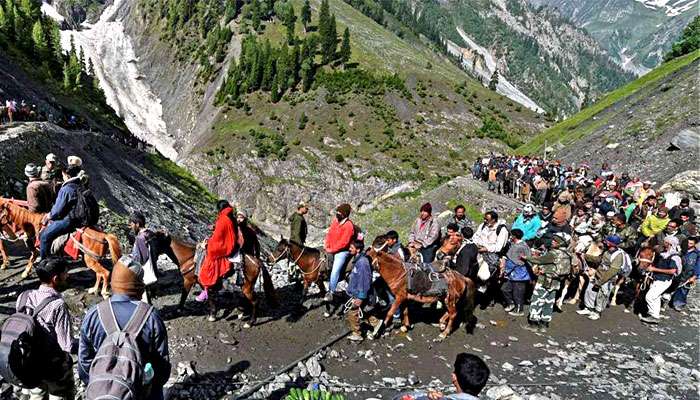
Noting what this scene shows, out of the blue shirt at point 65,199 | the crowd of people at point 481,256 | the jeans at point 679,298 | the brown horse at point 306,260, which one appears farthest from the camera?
the jeans at point 679,298

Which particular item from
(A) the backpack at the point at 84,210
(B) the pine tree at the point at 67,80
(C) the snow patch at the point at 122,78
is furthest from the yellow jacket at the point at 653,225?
(C) the snow patch at the point at 122,78

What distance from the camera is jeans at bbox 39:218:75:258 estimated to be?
32.8 feet

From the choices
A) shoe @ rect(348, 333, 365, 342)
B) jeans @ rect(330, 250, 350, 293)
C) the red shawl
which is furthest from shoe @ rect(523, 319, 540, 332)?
the red shawl

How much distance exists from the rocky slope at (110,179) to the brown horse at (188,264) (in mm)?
7250

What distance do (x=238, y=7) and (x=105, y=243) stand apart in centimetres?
13423

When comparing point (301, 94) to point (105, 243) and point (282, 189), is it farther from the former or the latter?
point (105, 243)

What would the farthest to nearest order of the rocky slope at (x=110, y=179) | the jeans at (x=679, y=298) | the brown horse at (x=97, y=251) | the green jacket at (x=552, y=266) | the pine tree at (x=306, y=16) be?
the pine tree at (x=306, y=16), the rocky slope at (x=110, y=179), the jeans at (x=679, y=298), the green jacket at (x=552, y=266), the brown horse at (x=97, y=251)

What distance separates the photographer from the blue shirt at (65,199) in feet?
31.8

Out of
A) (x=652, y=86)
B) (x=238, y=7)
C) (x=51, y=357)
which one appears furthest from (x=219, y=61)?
(x=51, y=357)

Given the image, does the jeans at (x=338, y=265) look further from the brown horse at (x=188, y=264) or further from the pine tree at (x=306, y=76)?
the pine tree at (x=306, y=76)

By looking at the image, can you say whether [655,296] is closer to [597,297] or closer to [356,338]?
[597,297]

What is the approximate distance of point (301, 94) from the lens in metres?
96.6

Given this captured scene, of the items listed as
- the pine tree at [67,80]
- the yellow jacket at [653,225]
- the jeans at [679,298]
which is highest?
the yellow jacket at [653,225]

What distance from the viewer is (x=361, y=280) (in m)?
10.0
